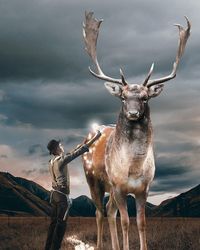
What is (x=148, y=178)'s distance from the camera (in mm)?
10789

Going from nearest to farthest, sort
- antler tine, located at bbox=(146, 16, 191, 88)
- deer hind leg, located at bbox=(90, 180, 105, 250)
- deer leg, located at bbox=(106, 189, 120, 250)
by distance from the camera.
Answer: antler tine, located at bbox=(146, 16, 191, 88) < deer leg, located at bbox=(106, 189, 120, 250) < deer hind leg, located at bbox=(90, 180, 105, 250)

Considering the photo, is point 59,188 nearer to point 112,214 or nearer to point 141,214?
point 112,214

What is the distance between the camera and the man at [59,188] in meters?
12.0

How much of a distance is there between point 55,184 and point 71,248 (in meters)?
3.07

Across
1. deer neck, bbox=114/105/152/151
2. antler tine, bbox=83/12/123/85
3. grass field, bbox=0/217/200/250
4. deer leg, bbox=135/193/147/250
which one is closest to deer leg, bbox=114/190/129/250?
deer leg, bbox=135/193/147/250

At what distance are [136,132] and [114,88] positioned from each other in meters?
0.85

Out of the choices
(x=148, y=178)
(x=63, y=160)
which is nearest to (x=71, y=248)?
(x=63, y=160)

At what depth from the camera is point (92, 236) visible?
56.8ft

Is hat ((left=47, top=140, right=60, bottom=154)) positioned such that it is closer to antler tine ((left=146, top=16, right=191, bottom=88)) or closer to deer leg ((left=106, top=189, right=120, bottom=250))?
deer leg ((left=106, top=189, right=120, bottom=250))

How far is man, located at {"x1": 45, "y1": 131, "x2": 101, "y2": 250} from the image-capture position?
12.0m

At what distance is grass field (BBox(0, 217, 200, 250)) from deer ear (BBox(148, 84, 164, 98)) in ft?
16.0

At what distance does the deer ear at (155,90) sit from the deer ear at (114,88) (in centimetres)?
49

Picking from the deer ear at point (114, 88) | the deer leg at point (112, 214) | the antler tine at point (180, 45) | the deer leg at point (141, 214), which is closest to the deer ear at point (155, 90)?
the antler tine at point (180, 45)

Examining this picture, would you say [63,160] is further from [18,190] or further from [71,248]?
[18,190]
